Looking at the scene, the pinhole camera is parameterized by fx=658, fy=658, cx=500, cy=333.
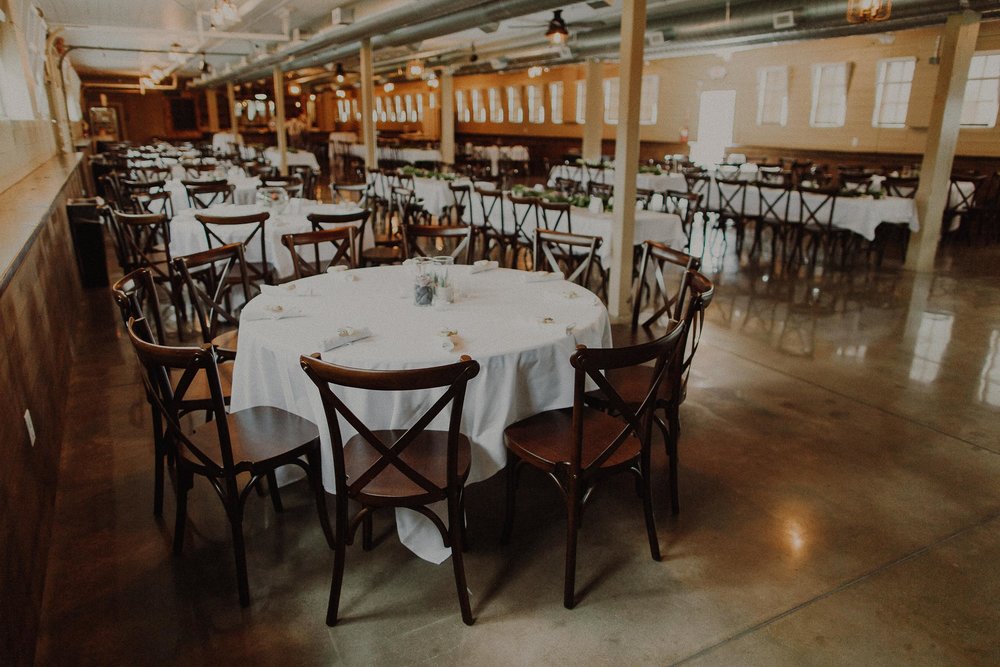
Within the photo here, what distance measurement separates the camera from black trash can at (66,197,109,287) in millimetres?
5906

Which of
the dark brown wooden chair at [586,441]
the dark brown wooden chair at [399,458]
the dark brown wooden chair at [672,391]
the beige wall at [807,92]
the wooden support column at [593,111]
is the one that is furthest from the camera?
the wooden support column at [593,111]

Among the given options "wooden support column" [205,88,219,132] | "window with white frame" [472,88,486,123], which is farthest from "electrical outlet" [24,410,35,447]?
"wooden support column" [205,88,219,132]

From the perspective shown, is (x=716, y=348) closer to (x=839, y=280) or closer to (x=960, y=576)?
(x=960, y=576)

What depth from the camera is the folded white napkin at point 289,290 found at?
115 inches

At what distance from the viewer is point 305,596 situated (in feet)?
7.04

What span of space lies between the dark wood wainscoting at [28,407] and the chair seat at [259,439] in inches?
19.0

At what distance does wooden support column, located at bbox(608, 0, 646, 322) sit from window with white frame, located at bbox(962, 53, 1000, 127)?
750 centimetres

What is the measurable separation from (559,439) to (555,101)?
56.2ft

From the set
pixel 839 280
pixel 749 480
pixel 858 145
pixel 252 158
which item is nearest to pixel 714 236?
pixel 839 280

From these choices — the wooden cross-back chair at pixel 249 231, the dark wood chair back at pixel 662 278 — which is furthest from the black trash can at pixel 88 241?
the dark wood chair back at pixel 662 278

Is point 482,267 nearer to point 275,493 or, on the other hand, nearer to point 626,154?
point 275,493

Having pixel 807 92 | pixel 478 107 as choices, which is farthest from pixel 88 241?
pixel 478 107

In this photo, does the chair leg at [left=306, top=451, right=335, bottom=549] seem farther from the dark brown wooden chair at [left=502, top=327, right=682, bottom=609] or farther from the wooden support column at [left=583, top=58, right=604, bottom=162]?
the wooden support column at [left=583, top=58, right=604, bottom=162]

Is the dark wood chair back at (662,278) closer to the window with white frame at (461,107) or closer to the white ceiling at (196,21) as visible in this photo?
the white ceiling at (196,21)
